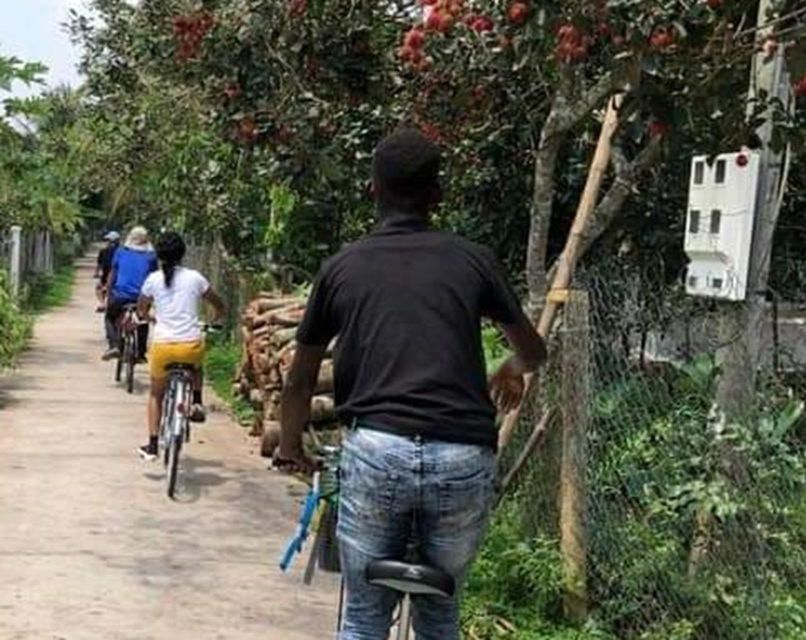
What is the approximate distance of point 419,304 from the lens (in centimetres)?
348

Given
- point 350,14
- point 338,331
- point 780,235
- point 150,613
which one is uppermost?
point 350,14

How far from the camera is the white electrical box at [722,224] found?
5199mm

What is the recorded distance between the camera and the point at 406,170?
3.59 metres

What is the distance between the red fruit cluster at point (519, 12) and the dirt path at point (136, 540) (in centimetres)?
294

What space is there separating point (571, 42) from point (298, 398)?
1543 mm

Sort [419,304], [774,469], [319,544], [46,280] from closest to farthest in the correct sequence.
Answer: [419,304] → [319,544] → [774,469] → [46,280]

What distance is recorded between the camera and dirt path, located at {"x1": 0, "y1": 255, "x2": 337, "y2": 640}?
596 centimetres

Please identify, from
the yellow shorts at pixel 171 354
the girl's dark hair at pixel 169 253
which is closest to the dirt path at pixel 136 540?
the yellow shorts at pixel 171 354

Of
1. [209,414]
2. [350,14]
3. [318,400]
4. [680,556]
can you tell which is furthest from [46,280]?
[680,556]

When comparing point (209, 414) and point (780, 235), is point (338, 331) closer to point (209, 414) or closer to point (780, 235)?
point (780, 235)

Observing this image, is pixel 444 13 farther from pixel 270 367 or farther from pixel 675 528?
pixel 270 367

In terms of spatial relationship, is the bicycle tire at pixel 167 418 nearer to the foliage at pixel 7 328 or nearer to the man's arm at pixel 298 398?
the foliage at pixel 7 328

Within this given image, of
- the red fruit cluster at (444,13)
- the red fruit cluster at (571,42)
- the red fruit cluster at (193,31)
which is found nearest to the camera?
the red fruit cluster at (571,42)

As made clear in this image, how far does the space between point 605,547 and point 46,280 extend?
1246 inches
